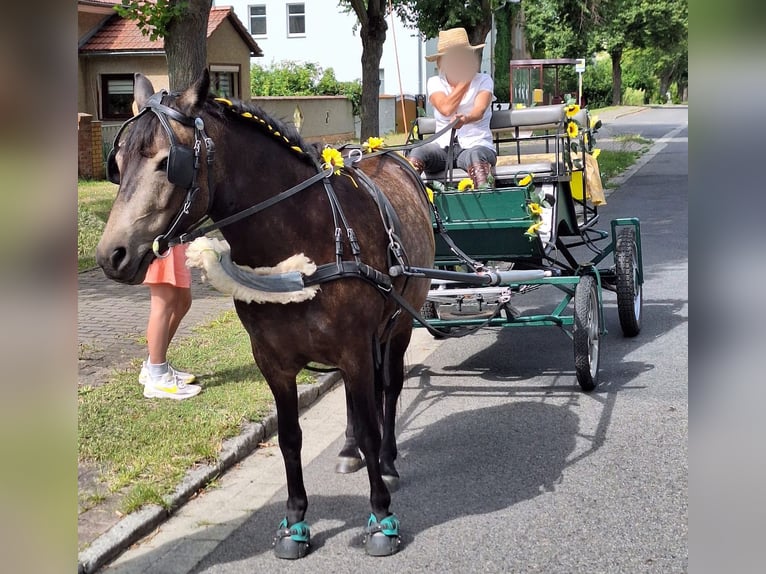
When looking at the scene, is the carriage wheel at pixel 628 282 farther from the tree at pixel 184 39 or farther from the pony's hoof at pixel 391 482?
the tree at pixel 184 39

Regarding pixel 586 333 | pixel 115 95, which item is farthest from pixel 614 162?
pixel 586 333

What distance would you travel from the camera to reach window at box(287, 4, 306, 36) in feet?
150

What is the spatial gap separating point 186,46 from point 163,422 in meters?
6.69

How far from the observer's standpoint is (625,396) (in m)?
6.88

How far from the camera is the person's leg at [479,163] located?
7082 mm

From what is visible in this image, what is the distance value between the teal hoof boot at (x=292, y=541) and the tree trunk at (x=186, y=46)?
26.3 ft

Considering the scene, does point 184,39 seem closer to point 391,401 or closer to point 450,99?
point 450,99

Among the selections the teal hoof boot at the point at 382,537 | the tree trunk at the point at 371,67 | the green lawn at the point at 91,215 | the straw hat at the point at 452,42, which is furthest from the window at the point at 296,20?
the teal hoof boot at the point at 382,537

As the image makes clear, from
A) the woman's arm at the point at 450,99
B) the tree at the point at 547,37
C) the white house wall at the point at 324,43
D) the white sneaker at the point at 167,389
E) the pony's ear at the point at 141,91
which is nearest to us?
the pony's ear at the point at 141,91

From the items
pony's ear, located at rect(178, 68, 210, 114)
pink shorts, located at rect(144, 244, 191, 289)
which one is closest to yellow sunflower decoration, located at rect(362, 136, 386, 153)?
pink shorts, located at rect(144, 244, 191, 289)

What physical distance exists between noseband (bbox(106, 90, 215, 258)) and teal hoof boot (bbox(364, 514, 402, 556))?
1.78m
